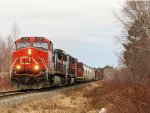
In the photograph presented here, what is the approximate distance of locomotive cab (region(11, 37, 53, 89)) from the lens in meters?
25.0

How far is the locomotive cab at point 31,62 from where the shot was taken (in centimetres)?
2497

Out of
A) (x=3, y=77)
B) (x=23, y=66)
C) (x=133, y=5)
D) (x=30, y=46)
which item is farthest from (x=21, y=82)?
(x=133, y=5)

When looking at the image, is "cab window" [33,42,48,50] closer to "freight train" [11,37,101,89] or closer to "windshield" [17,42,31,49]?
"freight train" [11,37,101,89]

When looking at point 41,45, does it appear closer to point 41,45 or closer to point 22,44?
point 41,45

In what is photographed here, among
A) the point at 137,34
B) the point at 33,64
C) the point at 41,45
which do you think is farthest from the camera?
the point at 137,34

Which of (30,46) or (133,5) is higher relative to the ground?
(133,5)

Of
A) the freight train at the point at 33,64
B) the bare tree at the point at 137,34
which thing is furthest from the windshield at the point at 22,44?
the bare tree at the point at 137,34

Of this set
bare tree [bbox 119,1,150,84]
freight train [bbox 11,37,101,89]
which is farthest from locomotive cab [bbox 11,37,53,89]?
bare tree [bbox 119,1,150,84]

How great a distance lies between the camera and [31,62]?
25.7 meters

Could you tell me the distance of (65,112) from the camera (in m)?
14.6

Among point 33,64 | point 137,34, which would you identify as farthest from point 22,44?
point 137,34

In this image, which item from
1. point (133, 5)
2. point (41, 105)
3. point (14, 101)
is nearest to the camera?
point (41, 105)

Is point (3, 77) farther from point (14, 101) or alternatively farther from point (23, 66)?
point (14, 101)

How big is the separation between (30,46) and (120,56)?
2259 cm
